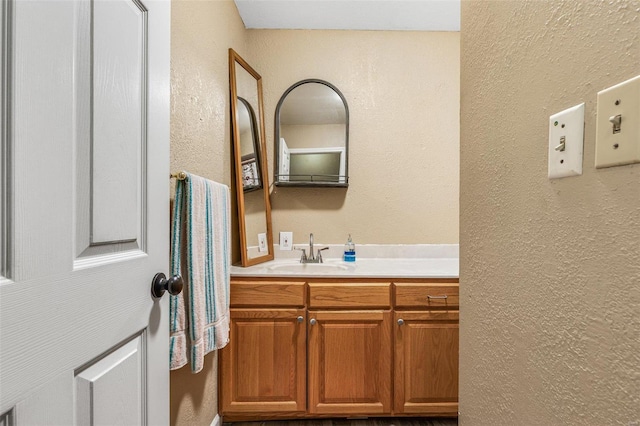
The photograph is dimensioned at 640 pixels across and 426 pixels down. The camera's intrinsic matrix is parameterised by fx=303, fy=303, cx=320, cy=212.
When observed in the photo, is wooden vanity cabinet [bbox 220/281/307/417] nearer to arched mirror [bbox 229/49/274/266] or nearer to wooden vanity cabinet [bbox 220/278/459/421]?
wooden vanity cabinet [bbox 220/278/459/421]

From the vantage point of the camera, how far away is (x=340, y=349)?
160 cm

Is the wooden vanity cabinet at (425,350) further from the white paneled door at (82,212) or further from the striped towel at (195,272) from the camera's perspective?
the white paneled door at (82,212)

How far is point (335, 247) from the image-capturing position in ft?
6.97

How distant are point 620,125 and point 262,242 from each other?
6.03 feet

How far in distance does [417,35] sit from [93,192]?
2258 millimetres

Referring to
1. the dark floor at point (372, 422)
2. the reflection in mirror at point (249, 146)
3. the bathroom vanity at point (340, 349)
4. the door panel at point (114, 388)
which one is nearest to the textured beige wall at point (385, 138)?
the reflection in mirror at point (249, 146)

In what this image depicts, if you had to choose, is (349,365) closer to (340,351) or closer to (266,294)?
(340,351)

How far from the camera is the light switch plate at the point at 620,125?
1.11 ft

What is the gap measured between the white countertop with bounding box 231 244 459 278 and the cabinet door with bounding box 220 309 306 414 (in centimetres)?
24

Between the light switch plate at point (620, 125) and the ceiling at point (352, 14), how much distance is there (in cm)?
188

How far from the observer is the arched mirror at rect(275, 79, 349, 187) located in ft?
6.89

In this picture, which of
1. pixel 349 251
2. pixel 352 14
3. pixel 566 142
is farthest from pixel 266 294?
pixel 352 14

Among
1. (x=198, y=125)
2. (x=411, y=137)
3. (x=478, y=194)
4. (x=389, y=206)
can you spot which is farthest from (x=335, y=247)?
(x=478, y=194)

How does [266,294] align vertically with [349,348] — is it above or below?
above
